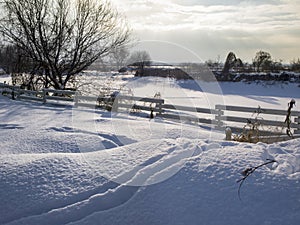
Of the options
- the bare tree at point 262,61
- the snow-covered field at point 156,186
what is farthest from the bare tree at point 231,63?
the snow-covered field at point 156,186

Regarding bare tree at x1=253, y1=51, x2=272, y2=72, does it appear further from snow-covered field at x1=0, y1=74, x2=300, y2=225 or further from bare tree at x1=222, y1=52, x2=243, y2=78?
snow-covered field at x1=0, y1=74, x2=300, y2=225

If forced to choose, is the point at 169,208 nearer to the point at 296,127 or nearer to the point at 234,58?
the point at 296,127

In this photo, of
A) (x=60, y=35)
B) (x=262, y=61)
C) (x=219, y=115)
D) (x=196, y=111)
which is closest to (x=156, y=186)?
(x=219, y=115)

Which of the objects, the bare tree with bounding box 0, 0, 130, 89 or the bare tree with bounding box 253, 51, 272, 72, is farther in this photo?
the bare tree with bounding box 253, 51, 272, 72

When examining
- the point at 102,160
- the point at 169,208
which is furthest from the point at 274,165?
the point at 102,160

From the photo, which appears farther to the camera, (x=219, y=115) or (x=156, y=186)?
(x=219, y=115)

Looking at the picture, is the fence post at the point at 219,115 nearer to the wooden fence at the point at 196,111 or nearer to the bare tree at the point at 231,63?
the wooden fence at the point at 196,111

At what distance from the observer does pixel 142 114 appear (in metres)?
10.3

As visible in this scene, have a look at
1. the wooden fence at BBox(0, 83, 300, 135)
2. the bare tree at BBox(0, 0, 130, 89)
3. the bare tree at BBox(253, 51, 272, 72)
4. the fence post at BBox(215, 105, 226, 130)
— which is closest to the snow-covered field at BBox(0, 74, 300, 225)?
the wooden fence at BBox(0, 83, 300, 135)

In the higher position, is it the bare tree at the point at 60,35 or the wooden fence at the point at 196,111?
the bare tree at the point at 60,35

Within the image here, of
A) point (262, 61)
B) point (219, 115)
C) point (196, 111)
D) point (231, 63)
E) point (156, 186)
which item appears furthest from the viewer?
point (231, 63)

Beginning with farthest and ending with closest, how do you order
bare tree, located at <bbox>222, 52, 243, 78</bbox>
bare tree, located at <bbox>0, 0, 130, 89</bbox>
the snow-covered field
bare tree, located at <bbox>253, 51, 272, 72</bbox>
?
bare tree, located at <bbox>253, 51, 272, 72</bbox>
bare tree, located at <bbox>222, 52, 243, 78</bbox>
bare tree, located at <bbox>0, 0, 130, 89</bbox>
the snow-covered field

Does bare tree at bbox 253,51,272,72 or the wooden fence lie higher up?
bare tree at bbox 253,51,272,72

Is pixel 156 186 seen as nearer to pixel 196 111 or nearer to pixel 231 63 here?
pixel 196 111
